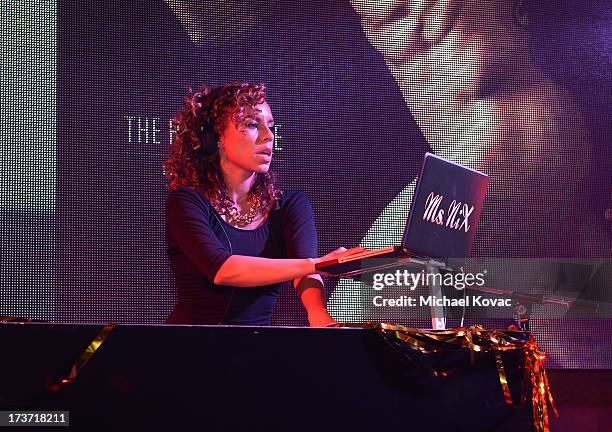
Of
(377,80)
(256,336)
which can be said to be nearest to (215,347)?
(256,336)

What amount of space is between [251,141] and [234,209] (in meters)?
0.20

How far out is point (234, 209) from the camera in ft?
7.48

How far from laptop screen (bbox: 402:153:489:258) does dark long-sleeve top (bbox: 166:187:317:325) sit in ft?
2.11

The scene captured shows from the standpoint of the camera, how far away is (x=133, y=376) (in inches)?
47.9

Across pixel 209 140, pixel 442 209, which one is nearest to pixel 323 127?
pixel 209 140

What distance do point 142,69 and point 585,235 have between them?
1.94 metres

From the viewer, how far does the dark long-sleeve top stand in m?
2.09

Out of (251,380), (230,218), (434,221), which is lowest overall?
(251,380)

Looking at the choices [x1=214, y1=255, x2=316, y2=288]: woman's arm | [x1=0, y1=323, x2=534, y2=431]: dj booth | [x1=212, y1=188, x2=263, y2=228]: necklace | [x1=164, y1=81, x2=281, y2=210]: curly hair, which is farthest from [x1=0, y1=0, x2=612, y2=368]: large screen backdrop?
[x1=0, y1=323, x2=534, y2=431]: dj booth

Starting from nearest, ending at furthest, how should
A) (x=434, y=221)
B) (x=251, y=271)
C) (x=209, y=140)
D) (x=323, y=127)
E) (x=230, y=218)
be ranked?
(x=434, y=221) < (x=251, y=271) < (x=230, y=218) < (x=209, y=140) < (x=323, y=127)

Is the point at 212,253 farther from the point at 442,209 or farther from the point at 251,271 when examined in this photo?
the point at 442,209

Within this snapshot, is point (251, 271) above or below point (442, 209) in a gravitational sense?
below

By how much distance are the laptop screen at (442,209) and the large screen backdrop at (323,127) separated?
154cm

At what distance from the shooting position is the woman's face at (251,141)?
2266mm
